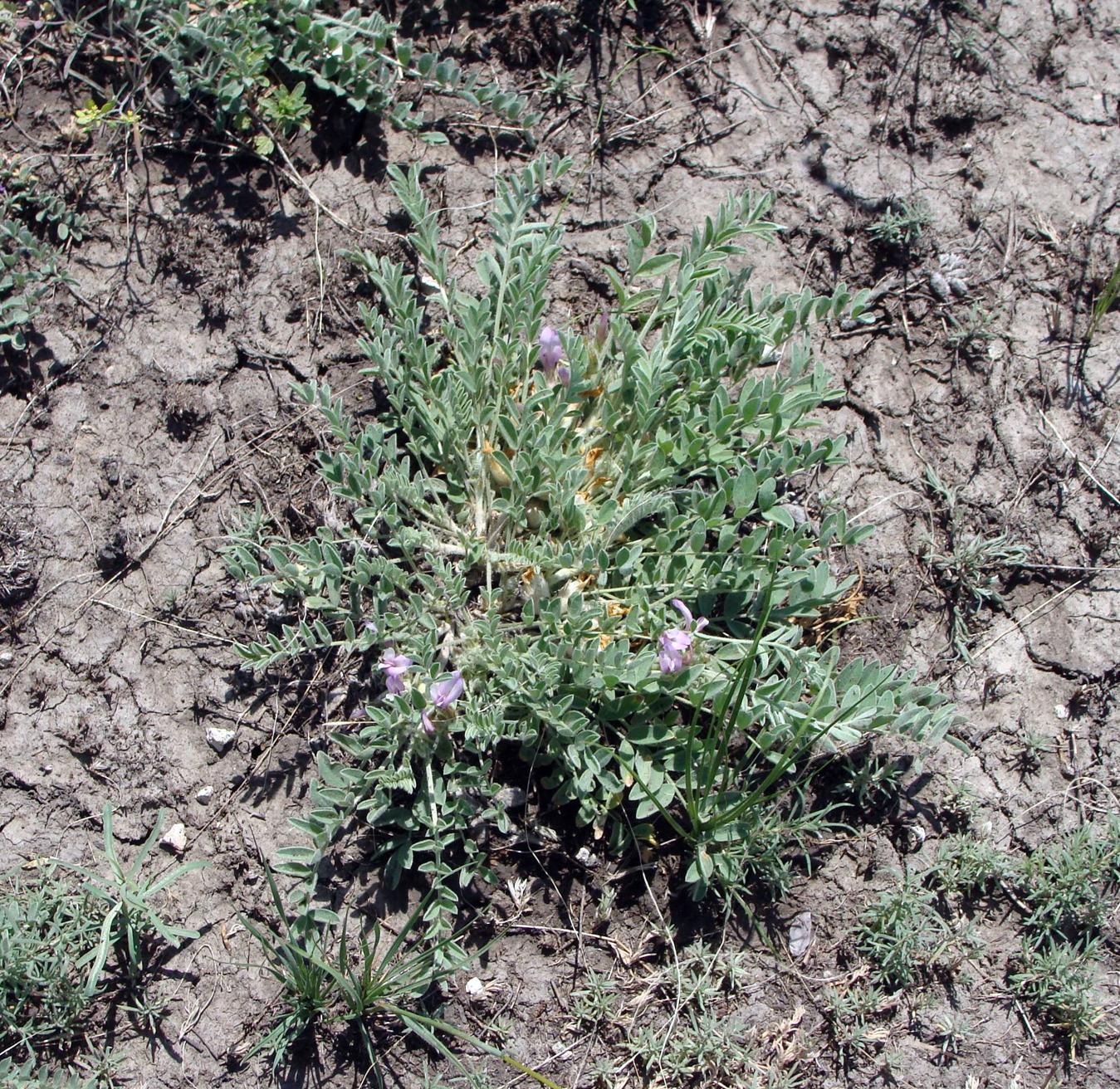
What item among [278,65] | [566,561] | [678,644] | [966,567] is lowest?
[966,567]

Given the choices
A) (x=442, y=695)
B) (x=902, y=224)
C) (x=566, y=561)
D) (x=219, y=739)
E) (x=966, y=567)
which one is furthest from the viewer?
(x=902, y=224)

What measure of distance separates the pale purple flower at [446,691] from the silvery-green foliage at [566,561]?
0.17 ft

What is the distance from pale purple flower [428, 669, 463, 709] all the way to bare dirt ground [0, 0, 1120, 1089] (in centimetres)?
51

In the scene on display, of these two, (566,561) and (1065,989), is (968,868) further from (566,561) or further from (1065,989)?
(566,561)

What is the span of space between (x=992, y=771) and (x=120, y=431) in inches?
123

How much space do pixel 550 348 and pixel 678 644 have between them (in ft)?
3.41

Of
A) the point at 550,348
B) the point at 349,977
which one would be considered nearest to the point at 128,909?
the point at 349,977

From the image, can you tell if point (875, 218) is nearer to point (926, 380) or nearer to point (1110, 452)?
point (926, 380)

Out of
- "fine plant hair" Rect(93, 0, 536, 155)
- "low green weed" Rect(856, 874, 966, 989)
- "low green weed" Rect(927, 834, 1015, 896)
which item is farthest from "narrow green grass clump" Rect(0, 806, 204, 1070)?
"fine plant hair" Rect(93, 0, 536, 155)

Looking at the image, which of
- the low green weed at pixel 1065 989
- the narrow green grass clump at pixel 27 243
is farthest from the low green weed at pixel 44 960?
the low green weed at pixel 1065 989

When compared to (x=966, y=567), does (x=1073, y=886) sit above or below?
below

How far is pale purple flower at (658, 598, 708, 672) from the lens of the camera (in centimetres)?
274

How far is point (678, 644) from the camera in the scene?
2734 millimetres

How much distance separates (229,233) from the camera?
3.57 meters
